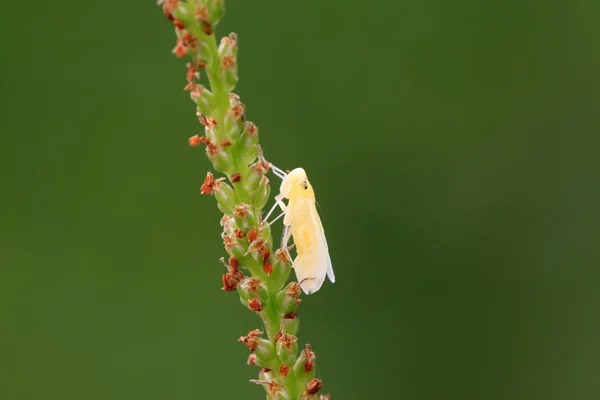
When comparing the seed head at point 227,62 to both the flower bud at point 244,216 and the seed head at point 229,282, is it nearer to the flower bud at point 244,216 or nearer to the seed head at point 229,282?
the flower bud at point 244,216

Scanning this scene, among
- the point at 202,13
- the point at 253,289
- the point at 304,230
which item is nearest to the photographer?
the point at 202,13

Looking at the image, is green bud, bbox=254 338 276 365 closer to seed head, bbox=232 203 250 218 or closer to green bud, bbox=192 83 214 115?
seed head, bbox=232 203 250 218

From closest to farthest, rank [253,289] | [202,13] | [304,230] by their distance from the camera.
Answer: [202,13] → [253,289] → [304,230]

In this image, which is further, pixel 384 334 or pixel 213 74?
pixel 384 334

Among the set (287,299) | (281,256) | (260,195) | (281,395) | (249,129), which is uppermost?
(249,129)

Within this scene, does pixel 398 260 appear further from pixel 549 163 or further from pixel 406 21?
pixel 406 21

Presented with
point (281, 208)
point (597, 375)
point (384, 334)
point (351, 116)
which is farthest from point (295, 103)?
point (281, 208)

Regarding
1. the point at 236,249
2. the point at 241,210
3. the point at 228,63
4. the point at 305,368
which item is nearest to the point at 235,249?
the point at 236,249

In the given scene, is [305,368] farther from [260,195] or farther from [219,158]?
[219,158]

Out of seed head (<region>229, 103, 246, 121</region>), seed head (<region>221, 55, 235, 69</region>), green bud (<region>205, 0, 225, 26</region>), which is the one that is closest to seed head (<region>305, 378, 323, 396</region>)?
seed head (<region>229, 103, 246, 121</region>)
